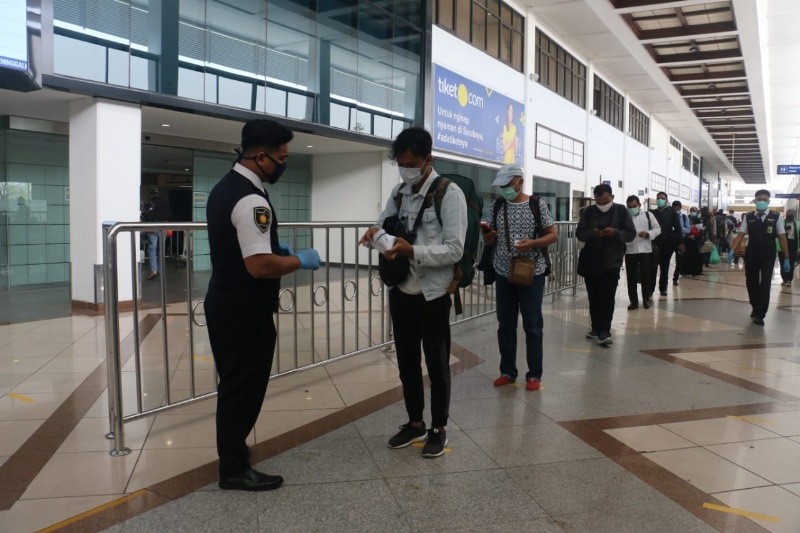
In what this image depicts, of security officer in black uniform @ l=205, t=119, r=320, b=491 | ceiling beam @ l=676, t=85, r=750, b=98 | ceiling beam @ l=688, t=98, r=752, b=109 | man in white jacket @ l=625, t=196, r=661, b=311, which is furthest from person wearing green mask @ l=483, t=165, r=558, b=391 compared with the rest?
ceiling beam @ l=688, t=98, r=752, b=109

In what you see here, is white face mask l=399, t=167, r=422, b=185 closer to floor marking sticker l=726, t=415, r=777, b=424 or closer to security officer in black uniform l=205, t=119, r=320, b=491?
security officer in black uniform l=205, t=119, r=320, b=491

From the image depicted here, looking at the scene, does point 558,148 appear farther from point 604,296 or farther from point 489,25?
point 604,296

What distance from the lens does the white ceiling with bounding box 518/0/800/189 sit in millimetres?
16559

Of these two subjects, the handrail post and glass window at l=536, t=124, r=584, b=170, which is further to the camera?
glass window at l=536, t=124, r=584, b=170

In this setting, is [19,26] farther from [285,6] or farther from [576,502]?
[576,502]

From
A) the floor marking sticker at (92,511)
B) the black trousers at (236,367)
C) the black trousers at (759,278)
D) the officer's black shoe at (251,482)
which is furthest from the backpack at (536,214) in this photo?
the black trousers at (759,278)

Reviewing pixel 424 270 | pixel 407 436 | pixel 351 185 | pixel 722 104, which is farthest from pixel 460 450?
pixel 722 104

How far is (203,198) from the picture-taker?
1370cm

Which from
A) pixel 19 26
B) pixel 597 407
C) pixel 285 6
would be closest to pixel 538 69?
pixel 285 6

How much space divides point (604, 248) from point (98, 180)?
21.7ft

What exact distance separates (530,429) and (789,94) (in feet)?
90.0

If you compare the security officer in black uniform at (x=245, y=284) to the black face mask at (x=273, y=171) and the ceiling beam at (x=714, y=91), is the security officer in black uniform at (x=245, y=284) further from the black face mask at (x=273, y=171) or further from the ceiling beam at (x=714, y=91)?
the ceiling beam at (x=714, y=91)

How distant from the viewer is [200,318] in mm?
3941

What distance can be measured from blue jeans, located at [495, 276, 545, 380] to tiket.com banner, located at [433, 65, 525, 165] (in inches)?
391
